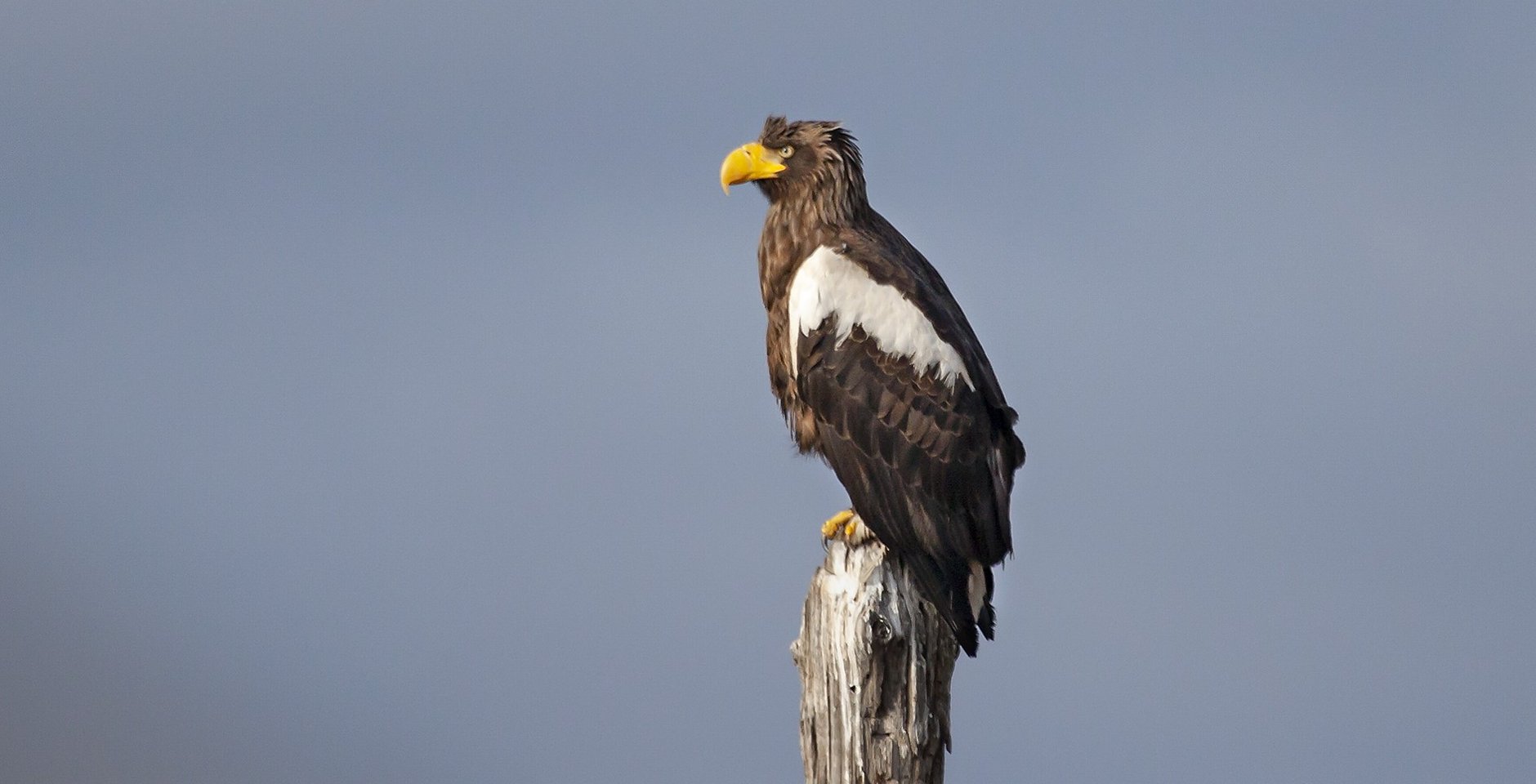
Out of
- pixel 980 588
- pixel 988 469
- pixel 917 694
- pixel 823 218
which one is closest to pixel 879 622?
pixel 917 694

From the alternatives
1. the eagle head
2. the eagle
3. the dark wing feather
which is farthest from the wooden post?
the eagle head

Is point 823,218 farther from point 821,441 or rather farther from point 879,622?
point 879,622

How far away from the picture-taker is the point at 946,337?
720cm

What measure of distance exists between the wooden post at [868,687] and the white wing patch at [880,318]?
4.33ft

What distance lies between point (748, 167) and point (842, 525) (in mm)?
2054

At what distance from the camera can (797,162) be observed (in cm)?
802

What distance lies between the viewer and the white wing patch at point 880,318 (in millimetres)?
7148

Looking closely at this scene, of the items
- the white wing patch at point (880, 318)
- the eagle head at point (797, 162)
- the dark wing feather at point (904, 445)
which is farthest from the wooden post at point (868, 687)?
the eagle head at point (797, 162)

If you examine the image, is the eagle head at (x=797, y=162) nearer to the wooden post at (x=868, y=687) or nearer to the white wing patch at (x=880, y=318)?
the white wing patch at (x=880, y=318)

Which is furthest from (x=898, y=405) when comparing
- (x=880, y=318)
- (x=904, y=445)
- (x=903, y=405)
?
(x=880, y=318)

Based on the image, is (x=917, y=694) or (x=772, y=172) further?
(x=772, y=172)

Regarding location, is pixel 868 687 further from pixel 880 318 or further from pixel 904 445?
pixel 880 318

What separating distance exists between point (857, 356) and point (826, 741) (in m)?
2.04

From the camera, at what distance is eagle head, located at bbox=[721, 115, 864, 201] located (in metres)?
7.90
